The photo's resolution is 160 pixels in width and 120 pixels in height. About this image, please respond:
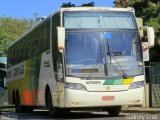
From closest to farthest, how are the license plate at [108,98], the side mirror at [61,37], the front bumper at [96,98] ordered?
1. the side mirror at [61,37]
2. the front bumper at [96,98]
3. the license plate at [108,98]

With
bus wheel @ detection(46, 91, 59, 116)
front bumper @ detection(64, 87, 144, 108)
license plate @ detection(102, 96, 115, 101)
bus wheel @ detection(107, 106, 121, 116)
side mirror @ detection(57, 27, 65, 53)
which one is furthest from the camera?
bus wheel @ detection(107, 106, 121, 116)

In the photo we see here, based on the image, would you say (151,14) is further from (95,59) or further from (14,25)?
(14,25)

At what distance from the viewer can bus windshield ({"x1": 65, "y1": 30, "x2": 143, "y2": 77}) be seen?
18094mm

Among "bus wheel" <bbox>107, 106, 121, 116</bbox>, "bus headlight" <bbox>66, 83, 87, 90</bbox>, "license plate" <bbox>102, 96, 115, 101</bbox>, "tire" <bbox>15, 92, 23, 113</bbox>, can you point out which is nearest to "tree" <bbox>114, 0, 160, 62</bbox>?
"tire" <bbox>15, 92, 23, 113</bbox>

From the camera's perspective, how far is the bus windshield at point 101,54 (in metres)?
18.1

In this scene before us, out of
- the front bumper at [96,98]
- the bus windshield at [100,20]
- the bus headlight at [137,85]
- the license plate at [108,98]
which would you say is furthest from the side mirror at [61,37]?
the bus headlight at [137,85]

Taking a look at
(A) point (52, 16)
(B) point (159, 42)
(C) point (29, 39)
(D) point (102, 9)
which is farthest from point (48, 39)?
(B) point (159, 42)

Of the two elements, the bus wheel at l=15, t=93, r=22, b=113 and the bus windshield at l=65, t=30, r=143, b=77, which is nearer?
the bus windshield at l=65, t=30, r=143, b=77

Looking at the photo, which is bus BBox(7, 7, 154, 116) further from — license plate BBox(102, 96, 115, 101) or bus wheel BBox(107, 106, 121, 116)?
bus wheel BBox(107, 106, 121, 116)

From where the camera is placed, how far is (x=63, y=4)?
43.3m

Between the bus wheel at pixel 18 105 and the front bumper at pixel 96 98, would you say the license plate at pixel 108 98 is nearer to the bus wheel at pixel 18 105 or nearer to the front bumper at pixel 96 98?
the front bumper at pixel 96 98

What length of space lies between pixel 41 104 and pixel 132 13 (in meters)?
5.22

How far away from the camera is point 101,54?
18.3 m

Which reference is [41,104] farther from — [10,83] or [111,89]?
[10,83]
